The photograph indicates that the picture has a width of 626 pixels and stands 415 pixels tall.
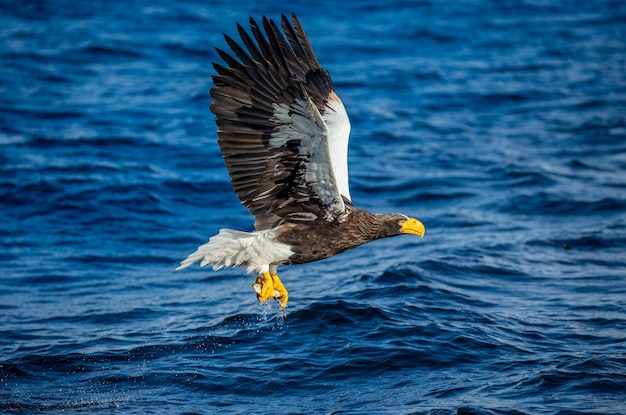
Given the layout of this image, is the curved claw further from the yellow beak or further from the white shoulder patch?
the yellow beak

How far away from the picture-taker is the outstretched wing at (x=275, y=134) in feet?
21.8

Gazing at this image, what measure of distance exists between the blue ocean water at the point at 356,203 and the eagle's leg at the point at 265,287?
803 millimetres

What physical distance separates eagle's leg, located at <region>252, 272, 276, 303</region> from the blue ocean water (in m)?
0.80

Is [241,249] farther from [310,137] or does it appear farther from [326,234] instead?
[310,137]

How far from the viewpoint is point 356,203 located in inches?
493

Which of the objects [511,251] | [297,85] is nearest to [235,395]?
[297,85]

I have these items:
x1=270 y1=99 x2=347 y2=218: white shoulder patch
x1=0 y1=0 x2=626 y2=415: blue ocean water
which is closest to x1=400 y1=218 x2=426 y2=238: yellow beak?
x1=270 y1=99 x2=347 y2=218: white shoulder patch

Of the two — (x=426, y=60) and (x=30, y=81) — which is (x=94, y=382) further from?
(x=426, y=60)

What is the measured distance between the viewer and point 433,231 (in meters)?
11.9

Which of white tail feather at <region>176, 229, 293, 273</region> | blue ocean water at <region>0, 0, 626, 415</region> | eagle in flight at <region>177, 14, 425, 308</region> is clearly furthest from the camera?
blue ocean water at <region>0, 0, 626, 415</region>

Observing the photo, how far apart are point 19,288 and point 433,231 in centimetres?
497

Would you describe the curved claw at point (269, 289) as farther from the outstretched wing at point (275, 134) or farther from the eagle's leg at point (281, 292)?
the outstretched wing at point (275, 134)

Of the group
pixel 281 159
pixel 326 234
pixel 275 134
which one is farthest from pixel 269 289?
pixel 275 134

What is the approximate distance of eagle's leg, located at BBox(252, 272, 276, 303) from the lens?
25.1ft
